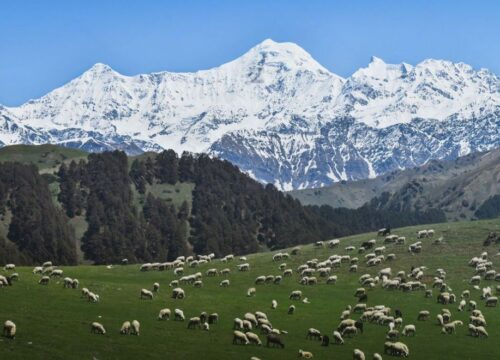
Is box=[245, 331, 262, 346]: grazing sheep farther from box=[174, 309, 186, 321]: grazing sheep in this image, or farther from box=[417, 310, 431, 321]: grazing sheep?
box=[417, 310, 431, 321]: grazing sheep

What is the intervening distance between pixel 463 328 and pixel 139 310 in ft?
93.7

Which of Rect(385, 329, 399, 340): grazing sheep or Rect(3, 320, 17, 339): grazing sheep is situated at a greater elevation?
Rect(3, 320, 17, 339): grazing sheep

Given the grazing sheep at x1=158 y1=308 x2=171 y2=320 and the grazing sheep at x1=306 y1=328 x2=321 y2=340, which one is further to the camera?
the grazing sheep at x1=158 y1=308 x2=171 y2=320

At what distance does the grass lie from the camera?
58.2 metres

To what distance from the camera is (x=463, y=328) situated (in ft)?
251

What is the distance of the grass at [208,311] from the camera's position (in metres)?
58.2

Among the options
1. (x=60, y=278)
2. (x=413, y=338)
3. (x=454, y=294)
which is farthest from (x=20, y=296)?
(x=454, y=294)

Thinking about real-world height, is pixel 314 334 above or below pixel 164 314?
Answer: below

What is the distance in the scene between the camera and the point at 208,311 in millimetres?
78062

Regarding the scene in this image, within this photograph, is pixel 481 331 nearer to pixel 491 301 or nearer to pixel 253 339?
pixel 491 301

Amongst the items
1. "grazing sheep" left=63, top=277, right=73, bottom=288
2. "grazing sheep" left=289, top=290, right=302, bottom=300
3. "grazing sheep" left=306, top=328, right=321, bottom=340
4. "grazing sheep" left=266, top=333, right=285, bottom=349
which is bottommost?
"grazing sheep" left=306, top=328, right=321, bottom=340

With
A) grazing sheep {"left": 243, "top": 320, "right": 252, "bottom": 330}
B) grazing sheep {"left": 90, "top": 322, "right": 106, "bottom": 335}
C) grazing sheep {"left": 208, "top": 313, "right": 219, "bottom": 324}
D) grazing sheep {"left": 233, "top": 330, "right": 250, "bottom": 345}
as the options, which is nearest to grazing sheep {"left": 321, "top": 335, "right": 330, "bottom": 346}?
grazing sheep {"left": 233, "top": 330, "right": 250, "bottom": 345}

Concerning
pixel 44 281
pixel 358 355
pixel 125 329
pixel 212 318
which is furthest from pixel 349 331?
pixel 44 281

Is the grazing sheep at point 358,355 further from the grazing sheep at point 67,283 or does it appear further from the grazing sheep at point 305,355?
the grazing sheep at point 67,283
